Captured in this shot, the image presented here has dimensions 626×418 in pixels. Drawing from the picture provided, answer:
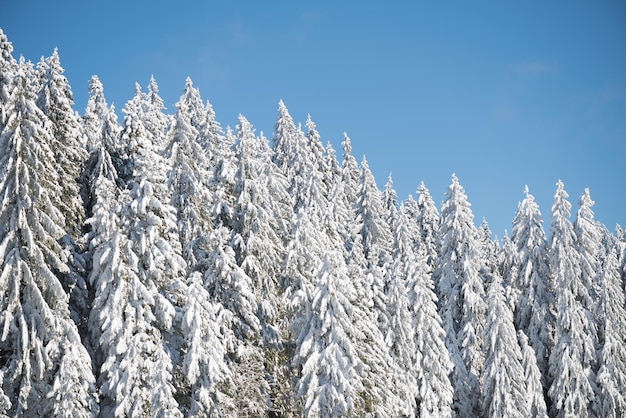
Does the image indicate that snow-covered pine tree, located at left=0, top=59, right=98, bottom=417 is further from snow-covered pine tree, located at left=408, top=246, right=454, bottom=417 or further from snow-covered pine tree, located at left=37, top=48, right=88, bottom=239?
snow-covered pine tree, located at left=408, top=246, right=454, bottom=417

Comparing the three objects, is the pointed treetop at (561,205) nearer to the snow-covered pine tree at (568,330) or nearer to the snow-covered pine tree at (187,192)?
the snow-covered pine tree at (568,330)

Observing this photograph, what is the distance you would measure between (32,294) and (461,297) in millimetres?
31916

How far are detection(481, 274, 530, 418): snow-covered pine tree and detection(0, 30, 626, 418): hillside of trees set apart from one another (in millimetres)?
135

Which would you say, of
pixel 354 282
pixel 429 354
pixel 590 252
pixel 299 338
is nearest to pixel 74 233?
pixel 299 338

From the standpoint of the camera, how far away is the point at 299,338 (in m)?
31.5

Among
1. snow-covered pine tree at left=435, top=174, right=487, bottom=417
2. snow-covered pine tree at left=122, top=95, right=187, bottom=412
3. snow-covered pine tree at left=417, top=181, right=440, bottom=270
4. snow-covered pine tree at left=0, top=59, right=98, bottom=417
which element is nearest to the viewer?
snow-covered pine tree at left=0, top=59, right=98, bottom=417

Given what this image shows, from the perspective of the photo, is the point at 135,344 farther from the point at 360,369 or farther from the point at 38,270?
the point at 360,369

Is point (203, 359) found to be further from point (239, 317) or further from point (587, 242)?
point (587, 242)

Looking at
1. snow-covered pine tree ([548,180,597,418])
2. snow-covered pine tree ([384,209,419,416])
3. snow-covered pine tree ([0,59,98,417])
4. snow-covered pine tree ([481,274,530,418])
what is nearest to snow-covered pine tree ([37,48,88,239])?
snow-covered pine tree ([0,59,98,417])

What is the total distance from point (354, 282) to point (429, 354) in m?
9.33

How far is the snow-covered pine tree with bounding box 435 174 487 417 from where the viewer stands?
43.6m

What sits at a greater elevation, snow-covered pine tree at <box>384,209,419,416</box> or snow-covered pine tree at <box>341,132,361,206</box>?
snow-covered pine tree at <box>341,132,361,206</box>

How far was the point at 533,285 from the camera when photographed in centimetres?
4722

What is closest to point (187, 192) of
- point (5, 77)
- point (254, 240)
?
point (254, 240)
